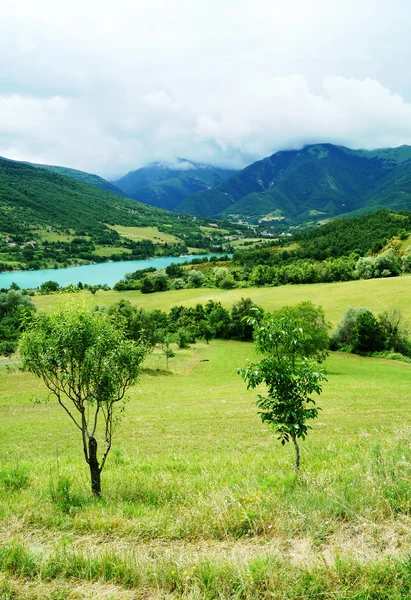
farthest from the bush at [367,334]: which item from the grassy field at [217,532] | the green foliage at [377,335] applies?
the grassy field at [217,532]

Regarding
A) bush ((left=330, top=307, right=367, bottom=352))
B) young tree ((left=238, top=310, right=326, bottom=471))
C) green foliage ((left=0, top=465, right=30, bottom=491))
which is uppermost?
young tree ((left=238, top=310, right=326, bottom=471))

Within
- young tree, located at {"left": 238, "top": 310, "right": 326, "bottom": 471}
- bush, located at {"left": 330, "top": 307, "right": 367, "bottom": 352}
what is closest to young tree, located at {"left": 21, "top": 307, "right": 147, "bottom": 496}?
young tree, located at {"left": 238, "top": 310, "right": 326, "bottom": 471}

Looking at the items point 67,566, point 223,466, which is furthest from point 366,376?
point 67,566

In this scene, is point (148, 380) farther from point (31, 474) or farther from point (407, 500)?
point (407, 500)

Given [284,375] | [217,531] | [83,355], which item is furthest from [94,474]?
[284,375]

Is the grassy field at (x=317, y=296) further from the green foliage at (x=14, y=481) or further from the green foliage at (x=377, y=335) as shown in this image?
the green foliage at (x=14, y=481)

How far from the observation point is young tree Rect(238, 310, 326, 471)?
9.27 metres

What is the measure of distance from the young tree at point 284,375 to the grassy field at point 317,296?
6796 cm

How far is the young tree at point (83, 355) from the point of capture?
8.82 meters

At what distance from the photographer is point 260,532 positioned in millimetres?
6004

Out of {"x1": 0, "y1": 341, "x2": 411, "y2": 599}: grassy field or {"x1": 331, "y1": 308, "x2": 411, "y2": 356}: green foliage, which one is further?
{"x1": 331, "y1": 308, "x2": 411, "y2": 356}: green foliage

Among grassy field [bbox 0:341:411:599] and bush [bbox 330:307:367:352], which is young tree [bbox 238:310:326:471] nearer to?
grassy field [bbox 0:341:411:599]

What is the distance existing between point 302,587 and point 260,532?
146cm

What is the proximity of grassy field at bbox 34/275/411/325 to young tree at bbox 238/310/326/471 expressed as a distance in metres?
68.0
